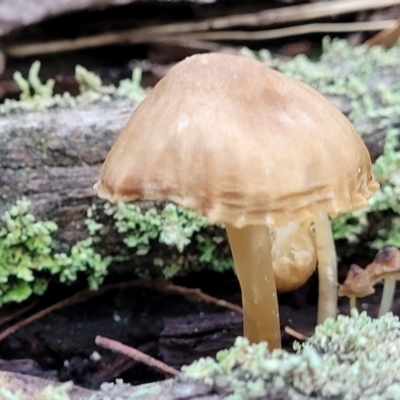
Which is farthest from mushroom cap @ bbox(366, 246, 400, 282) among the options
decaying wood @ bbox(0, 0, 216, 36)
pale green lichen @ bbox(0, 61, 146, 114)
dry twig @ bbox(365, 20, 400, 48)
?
decaying wood @ bbox(0, 0, 216, 36)

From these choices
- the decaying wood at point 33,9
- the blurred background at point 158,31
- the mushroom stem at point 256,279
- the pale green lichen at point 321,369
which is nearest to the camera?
the pale green lichen at point 321,369

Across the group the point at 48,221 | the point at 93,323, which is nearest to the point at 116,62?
the point at 48,221

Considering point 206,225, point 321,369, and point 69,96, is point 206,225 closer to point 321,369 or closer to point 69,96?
point 69,96

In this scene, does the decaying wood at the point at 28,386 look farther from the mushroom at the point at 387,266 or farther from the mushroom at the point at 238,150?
the mushroom at the point at 387,266

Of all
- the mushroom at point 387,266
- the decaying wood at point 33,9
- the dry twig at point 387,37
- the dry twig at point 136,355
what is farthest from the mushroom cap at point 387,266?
the decaying wood at point 33,9

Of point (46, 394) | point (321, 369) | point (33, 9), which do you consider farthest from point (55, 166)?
point (321, 369)

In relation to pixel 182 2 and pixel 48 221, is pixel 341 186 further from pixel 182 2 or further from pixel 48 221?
pixel 182 2
